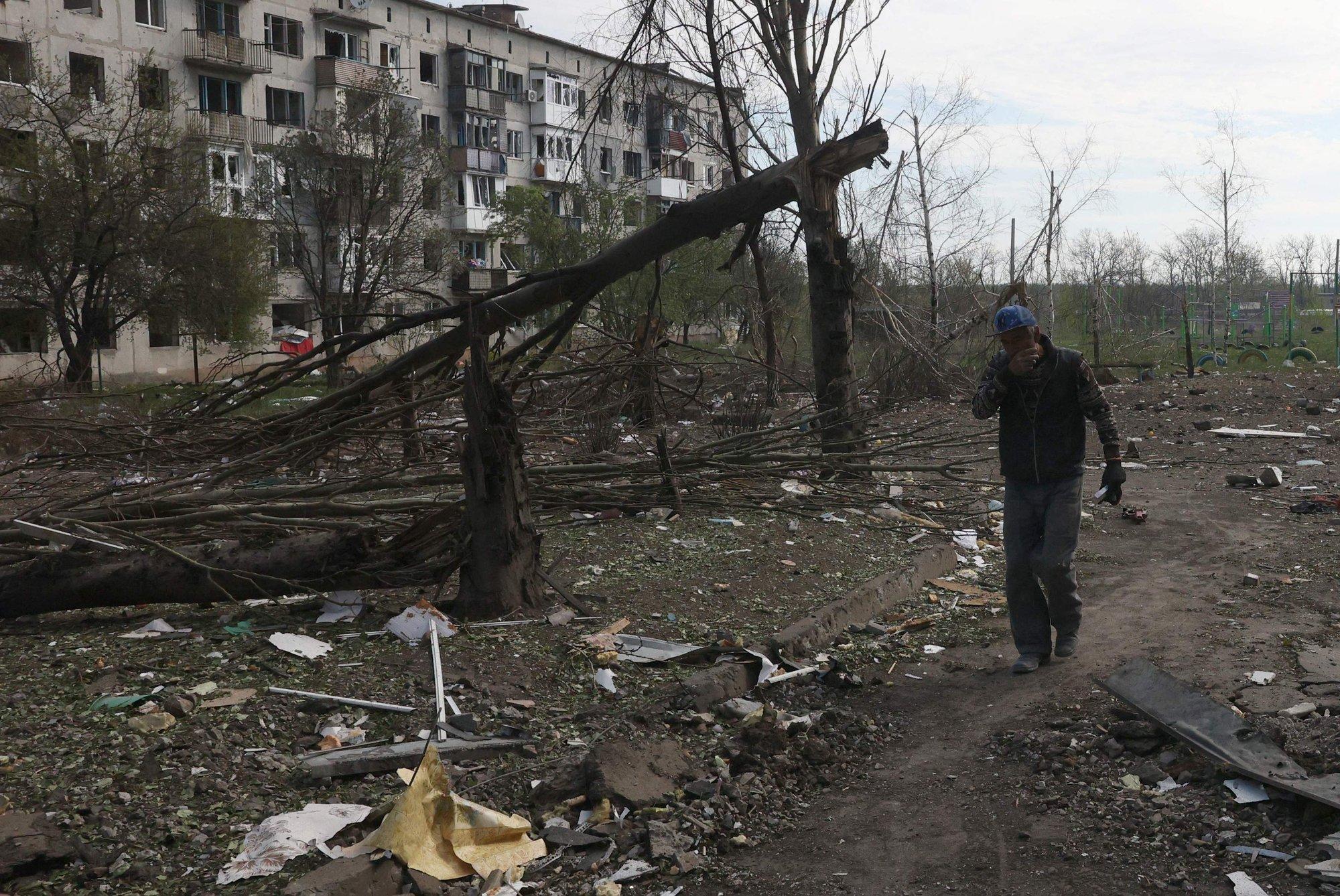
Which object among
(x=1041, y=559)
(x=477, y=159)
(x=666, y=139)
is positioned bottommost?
(x=1041, y=559)

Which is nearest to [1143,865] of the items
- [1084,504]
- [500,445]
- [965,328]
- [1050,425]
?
[1050,425]

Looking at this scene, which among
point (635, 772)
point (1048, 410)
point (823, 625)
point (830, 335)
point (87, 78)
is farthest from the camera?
point (87, 78)

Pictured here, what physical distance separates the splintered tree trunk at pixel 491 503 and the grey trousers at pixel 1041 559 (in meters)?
2.25

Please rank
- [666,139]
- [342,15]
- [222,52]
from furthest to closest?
[342,15], [222,52], [666,139]

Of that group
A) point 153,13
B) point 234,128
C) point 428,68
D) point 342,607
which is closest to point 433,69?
point 428,68

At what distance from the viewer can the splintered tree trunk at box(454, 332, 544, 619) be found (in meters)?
5.14

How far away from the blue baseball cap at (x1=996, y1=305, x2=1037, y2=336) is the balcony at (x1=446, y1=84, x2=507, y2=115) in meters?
45.0

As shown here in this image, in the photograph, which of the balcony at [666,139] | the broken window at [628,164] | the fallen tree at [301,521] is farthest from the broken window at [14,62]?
the fallen tree at [301,521]

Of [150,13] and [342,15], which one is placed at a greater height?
[342,15]

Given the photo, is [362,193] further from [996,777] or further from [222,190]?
[996,777]

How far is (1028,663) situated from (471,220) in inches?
1716

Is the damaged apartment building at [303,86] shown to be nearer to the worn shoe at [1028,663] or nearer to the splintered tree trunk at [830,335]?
the splintered tree trunk at [830,335]

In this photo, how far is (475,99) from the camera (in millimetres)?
47531

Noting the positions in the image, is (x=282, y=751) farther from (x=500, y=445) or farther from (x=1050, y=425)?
(x=1050, y=425)
